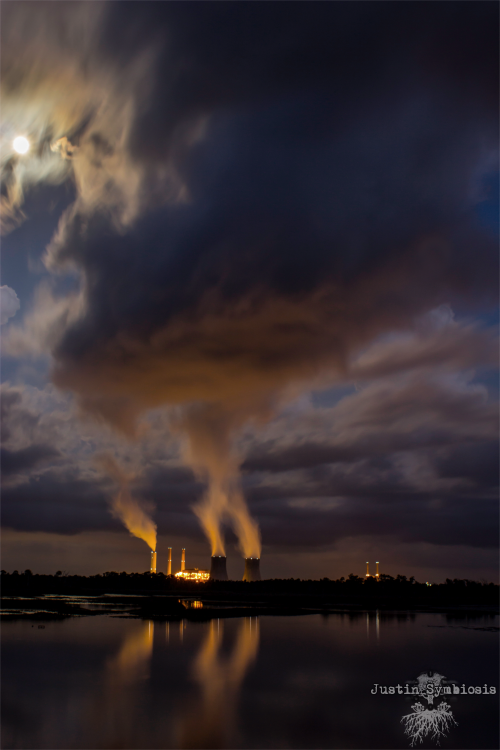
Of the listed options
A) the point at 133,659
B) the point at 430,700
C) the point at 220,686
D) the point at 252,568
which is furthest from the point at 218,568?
the point at 430,700

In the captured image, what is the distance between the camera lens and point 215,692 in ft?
114

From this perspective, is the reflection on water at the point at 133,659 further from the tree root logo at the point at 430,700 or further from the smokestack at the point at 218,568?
the smokestack at the point at 218,568

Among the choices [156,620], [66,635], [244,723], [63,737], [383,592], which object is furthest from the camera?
[383,592]

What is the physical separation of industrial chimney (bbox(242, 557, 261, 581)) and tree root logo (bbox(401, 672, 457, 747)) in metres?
138

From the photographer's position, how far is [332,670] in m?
42.5

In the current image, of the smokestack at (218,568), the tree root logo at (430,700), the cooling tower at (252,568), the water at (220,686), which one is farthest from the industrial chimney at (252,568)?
the tree root logo at (430,700)

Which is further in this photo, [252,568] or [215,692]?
[252,568]

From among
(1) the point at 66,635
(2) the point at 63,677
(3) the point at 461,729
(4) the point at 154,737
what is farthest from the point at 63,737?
(1) the point at 66,635

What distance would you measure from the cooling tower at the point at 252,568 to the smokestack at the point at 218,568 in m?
6.82

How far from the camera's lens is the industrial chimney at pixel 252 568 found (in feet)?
563

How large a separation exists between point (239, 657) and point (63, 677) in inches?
557

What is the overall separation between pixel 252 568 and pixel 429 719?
145962 millimetres

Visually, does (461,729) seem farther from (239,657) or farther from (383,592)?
(383,592)

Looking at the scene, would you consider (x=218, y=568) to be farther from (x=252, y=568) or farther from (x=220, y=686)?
(x=220, y=686)
